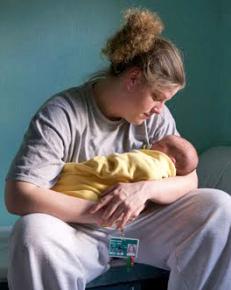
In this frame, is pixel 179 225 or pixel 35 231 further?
pixel 179 225

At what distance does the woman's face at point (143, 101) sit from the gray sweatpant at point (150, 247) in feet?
0.82

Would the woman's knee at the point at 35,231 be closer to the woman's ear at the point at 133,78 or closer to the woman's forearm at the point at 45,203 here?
the woman's forearm at the point at 45,203

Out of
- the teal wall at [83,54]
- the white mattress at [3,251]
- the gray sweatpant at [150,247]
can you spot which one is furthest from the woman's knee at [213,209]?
the teal wall at [83,54]

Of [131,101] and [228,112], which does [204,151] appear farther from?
[131,101]

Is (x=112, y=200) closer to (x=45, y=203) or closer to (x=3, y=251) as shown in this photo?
(x=45, y=203)

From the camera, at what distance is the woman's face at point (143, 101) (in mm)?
1467

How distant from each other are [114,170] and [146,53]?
33cm

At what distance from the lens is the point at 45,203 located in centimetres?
134

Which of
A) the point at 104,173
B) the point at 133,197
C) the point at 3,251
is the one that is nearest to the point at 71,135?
the point at 104,173

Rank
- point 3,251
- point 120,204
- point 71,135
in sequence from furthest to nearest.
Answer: point 3,251 < point 71,135 < point 120,204

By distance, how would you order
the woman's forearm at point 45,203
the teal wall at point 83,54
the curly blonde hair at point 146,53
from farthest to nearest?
the teal wall at point 83,54, the curly blonde hair at point 146,53, the woman's forearm at point 45,203

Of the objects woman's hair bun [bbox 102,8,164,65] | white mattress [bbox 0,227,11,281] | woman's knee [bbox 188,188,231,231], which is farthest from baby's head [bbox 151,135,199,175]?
white mattress [bbox 0,227,11,281]

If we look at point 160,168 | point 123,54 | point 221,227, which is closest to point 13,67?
point 123,54

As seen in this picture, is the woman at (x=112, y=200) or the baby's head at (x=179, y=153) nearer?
the woman at (x=112, y=200)
